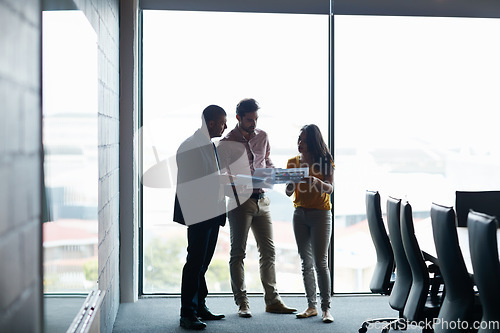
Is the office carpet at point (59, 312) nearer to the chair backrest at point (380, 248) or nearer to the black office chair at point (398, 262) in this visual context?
the black office chair at point (398, 262)

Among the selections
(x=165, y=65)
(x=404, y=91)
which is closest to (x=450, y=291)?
(x=404, y=91)

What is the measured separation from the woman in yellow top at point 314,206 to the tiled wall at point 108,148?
1.32m

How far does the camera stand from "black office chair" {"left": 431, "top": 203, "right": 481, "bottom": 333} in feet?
9.60

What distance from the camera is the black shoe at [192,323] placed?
448cm

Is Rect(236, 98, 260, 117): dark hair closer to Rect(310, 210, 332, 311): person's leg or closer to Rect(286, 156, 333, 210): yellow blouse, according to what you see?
Rect(286, 156, 333, 210): yellow blouse

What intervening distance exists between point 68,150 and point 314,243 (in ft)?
8.77

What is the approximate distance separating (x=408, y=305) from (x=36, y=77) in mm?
2485

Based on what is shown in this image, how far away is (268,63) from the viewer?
5.66 m

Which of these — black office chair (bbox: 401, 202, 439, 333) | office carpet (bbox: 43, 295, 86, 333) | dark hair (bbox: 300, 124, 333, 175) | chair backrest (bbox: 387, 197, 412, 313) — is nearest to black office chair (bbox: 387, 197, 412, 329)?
chair backrest (bbox: 387, 197, 412, 313)

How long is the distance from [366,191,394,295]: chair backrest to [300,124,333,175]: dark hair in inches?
19.7

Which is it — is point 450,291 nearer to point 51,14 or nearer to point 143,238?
point 51,14

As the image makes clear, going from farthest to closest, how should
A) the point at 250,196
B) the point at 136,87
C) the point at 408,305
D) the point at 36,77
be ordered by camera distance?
1. the point at 136,87
2. the point at 250,196
3. the point at 408,305
4. the point at 36,77

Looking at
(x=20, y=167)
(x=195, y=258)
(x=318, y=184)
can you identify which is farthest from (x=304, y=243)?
(x=20, y=167)

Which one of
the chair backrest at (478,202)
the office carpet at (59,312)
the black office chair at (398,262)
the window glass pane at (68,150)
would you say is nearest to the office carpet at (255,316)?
the black office chair at (398,262)
